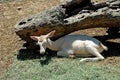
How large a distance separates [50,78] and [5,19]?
14.5ft

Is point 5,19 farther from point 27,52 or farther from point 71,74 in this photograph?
point 71,74

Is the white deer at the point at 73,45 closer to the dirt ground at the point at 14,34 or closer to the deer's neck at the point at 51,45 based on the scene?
the deer's neck at the point at 51,45

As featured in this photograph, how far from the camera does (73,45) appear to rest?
930cm

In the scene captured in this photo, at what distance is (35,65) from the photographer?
352 inches

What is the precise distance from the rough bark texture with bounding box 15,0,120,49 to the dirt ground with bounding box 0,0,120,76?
66 cm

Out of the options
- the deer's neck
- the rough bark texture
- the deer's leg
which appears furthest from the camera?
the deer's neck

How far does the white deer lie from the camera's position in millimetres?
9070

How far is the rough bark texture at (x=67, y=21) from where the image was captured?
9.19 metres

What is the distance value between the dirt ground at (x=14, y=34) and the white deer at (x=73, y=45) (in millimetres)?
309

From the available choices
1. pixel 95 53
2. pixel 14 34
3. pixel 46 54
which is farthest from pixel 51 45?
pixel 14 34

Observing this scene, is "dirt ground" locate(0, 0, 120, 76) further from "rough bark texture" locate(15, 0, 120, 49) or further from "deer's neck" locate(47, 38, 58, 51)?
"deer's neck" locate(47, 38, 58, 51)

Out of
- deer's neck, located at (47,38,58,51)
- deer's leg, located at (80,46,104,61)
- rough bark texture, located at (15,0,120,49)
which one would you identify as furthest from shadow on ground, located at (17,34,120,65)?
rough bark texture, located at (15,0,120,49)

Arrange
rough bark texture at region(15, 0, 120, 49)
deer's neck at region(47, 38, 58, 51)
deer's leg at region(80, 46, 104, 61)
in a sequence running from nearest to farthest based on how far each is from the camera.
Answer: deer's leg at region(80, 46, 104, 61) < rough bark texture at region(15, 0, 120, 49) < deer's neck at region(47, 38, 58, 51)

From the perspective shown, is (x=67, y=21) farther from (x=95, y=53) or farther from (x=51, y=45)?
(x=95, y=53)
